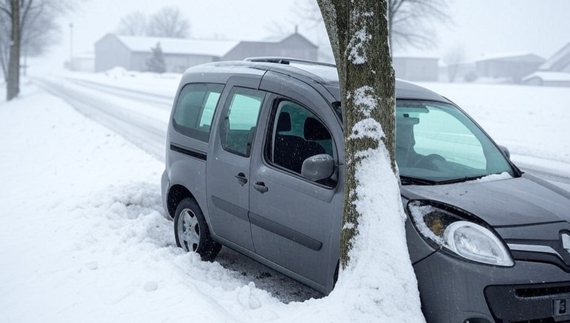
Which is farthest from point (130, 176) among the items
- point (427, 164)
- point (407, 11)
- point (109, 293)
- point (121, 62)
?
point (121, 62)

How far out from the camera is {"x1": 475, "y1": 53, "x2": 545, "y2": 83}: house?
6769 cm

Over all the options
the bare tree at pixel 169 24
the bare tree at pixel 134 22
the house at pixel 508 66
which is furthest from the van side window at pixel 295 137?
the bare tree at pixel 134 22

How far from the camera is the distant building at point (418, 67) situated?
79938mm

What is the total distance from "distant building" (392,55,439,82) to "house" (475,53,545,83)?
6.31 m

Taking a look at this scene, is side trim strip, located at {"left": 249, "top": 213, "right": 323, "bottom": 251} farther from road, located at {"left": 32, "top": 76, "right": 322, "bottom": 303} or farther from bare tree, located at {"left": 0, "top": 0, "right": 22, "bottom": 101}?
bare tree, located at {"left": 0, "top": 0, "right": 22, "bottom": 101}

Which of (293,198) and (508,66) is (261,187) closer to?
(293,198)

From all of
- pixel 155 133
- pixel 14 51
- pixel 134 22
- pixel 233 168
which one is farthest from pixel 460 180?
pixel 134 22

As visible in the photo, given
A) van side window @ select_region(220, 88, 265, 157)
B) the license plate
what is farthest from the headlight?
van side window @ select_region(220, 88, 265, 157)

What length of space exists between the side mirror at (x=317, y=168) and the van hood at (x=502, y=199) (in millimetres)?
493

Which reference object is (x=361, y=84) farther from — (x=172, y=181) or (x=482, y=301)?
(x=172, y=181)

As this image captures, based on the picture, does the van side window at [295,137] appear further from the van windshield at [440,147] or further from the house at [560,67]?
the house at [560,67]

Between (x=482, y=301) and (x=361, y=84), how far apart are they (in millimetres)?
1449

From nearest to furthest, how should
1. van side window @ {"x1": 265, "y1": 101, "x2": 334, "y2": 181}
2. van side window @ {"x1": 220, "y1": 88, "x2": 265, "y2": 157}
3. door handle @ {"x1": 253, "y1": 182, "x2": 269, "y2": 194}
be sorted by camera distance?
1. van side window @ {"x1": 265, "y1": 101, "x2": 334, "y2": 181}
2. door handle @ {"x1": 253, "y1": 182, "x2": 269, "y2": 194}
3. van side window @ {"x1": 220, "y1": 88, "x2": 265, "y2": 157}

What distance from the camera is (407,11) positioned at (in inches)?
1203
